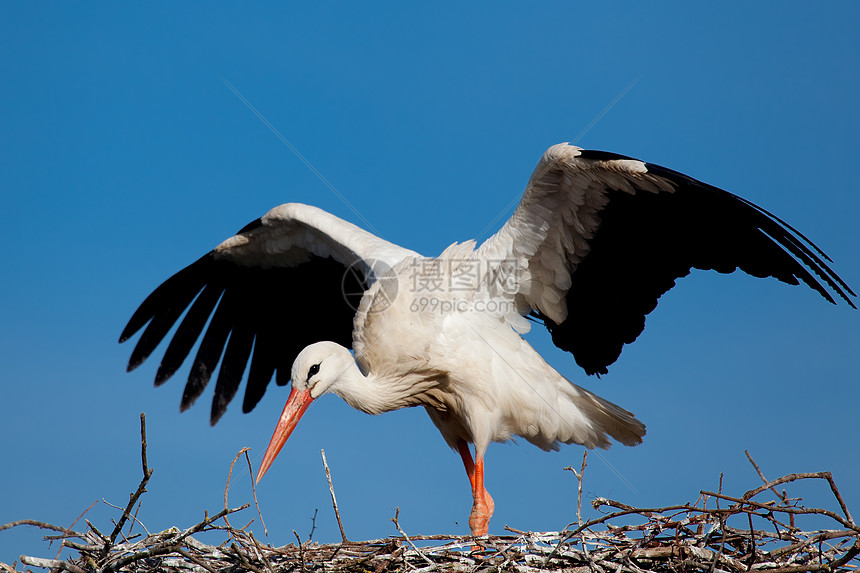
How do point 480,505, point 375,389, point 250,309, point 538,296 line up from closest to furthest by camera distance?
1. point 375,389
2. point 480,505
3. point 538,296
4. point 250,309

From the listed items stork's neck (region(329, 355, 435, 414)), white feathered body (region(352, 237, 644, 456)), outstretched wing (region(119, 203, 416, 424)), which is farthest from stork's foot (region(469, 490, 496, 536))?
outstretched wing (region(119, 203, 416, 424))

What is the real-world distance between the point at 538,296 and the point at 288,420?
4.02 feet

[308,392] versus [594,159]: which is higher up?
[594,159]

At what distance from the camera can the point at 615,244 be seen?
135 inches

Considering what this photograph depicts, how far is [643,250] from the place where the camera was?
341cm

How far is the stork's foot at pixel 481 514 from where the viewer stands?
346 cm

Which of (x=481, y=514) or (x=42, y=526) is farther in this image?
(x=481, y=514)

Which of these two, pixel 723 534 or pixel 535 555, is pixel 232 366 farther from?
pixel 723 534

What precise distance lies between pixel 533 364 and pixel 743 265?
0.96m

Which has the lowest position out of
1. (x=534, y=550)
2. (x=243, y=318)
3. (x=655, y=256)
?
(x=534, y=550)

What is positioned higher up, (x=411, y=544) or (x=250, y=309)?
(x=250, y=309)

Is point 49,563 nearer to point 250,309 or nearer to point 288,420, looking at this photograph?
point 288,420

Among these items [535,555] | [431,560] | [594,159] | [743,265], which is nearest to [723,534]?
[535,555]

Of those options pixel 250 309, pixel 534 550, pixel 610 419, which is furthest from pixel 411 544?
pixel 250 309
